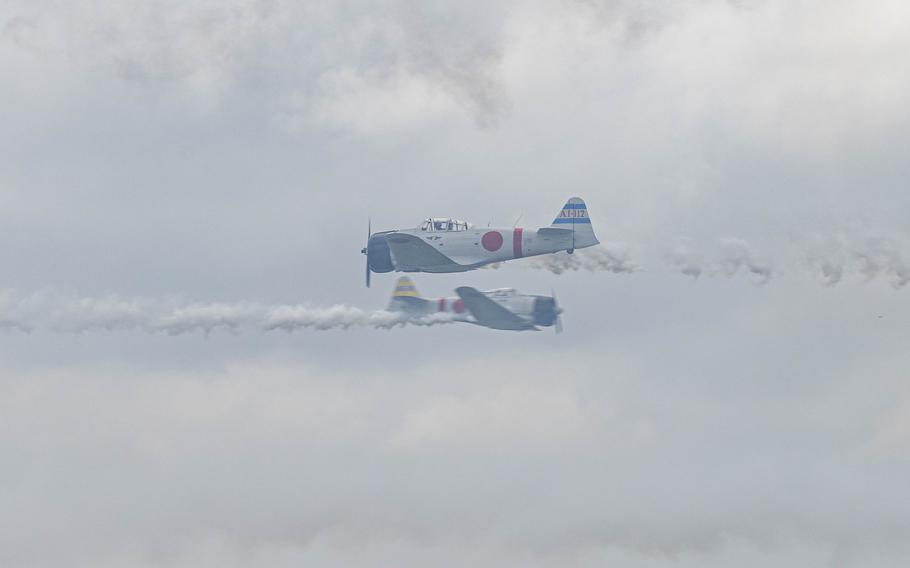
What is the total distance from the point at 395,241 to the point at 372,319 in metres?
9.59

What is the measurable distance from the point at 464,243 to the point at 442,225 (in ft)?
5.74

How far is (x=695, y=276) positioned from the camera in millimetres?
93375

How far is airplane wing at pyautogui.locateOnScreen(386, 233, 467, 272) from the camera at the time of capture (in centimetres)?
9250

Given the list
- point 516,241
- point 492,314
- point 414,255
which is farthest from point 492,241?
point 492,314

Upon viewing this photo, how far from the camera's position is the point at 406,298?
11475 cm

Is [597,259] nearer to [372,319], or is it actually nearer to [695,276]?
[695,276]

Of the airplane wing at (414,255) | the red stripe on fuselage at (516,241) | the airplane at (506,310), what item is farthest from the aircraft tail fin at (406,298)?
the red stripe on fuselage at (516,241)

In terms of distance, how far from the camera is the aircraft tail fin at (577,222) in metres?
91.8

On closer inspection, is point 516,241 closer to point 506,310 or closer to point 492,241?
point 492,241

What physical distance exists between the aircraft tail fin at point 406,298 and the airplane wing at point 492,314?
521 cm

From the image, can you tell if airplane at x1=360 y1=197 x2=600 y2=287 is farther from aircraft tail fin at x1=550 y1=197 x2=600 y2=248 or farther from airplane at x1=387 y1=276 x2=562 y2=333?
airplane at x1=387 y1=276 x2=562 y2=333

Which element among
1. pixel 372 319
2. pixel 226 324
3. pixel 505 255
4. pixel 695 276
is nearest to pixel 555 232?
pixel 505 255

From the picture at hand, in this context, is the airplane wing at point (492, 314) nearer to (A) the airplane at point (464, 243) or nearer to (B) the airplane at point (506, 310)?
(B) the airplane at point (506, 310)

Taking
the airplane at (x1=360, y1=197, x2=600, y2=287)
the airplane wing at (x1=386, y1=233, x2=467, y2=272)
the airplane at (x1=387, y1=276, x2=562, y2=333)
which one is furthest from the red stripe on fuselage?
the airplane at (x1=387, y1=276, x2=562, y2=333)
